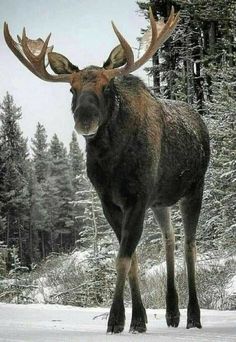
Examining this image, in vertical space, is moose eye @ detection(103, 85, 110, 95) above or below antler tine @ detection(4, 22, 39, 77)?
below

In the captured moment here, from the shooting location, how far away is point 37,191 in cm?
5656

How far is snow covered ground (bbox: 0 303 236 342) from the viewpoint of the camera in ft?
14.4

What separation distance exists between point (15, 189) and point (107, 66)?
148 feet

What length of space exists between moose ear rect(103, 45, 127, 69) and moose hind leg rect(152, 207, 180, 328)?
67.1 inches

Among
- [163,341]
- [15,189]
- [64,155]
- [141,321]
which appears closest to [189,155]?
[141,321]

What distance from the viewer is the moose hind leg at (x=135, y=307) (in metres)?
5.36

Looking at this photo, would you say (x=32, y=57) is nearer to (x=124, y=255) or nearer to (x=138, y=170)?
(x=138, y=170)

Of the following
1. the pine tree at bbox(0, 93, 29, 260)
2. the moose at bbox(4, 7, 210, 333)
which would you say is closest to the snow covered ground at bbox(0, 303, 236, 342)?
the moose at bbox(4, 7, 210, 333)

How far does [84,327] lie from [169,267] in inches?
48.5

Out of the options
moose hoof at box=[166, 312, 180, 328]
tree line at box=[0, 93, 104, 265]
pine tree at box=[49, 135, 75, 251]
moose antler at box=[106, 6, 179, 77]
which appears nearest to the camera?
moose antler at box=[106, 6, 179, 77]

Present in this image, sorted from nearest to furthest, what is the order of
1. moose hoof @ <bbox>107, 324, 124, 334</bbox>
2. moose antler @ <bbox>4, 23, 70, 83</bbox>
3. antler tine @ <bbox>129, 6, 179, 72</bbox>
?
moose hoof @ <bbox>107, 324, 124, 334</bbox>
moose antler @ <bbox>4, 23, 70, 83</bbox>
antler tine @ <bbox>129, 6, 179, 72</bbox>

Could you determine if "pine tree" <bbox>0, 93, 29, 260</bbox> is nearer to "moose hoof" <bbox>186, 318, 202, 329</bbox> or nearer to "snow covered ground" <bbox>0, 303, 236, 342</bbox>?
"snow covered ground" <bbox>0, 303, 236, 342</bbox>

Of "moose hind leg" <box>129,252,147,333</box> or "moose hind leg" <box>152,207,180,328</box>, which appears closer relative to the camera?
"moose hind leg" <box>129,252,147,333</box>

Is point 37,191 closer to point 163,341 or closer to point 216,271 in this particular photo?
point 216,271
